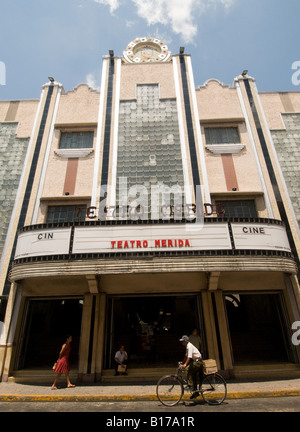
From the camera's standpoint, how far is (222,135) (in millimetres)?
15062

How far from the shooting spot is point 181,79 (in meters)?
16.1

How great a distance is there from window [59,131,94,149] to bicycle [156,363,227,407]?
12277 mm

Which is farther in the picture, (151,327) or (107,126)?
(107,126)

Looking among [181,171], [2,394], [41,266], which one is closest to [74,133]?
[181,171]

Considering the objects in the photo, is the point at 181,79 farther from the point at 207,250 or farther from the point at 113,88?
the point at 207,250

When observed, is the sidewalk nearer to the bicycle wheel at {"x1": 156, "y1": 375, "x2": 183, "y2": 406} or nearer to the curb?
the curb

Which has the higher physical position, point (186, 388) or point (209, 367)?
point (209, 367)

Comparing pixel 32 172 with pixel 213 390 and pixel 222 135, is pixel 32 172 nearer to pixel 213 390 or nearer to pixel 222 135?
pixel 222 135

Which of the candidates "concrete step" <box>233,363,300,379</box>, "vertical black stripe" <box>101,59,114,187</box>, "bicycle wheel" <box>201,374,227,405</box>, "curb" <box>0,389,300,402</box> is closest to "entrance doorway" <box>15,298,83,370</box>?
"curb" <box>0,389,300,402</box>

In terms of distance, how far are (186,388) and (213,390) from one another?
2.50 feet

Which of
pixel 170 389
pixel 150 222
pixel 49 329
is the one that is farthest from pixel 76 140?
pixel 170 389

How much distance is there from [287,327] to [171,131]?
11.3m

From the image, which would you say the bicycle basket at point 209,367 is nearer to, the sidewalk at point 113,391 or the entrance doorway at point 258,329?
the sidewalk at point 113,391

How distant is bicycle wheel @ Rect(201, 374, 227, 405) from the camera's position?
23.5ft
